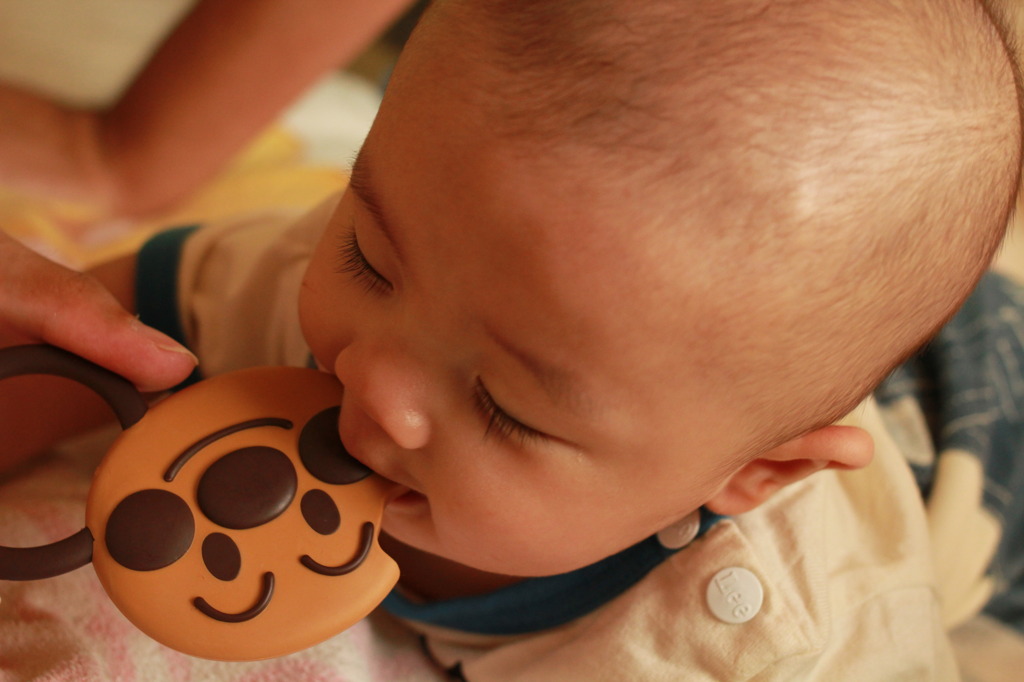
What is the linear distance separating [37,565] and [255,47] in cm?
88

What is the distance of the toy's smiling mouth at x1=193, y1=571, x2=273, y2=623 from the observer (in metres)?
0.57

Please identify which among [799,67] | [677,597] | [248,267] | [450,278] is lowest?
[677,597]

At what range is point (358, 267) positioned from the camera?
0.61 m

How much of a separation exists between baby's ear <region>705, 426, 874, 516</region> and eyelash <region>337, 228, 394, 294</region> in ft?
1.08

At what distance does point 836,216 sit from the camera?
1.67ft

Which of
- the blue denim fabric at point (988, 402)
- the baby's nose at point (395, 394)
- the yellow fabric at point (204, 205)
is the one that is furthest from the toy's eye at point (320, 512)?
the blue denim fabric at point (988, 402)

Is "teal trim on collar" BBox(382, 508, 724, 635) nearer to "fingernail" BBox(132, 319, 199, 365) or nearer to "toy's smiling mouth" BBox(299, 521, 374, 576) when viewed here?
"toy's smiling mouth" BBox(299, 521, 374, 576)

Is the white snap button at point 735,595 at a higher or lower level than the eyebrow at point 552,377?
lower

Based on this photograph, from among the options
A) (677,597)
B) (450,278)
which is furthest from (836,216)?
(677,597)

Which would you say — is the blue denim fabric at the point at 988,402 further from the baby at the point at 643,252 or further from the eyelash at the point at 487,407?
the eyelash at the point at 487,407

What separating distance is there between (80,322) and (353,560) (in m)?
0.28

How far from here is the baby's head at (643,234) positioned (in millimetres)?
490

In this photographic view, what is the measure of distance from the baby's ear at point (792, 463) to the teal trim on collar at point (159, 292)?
23.6 inches

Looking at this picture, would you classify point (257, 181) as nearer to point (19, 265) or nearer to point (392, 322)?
point (19, 265)
